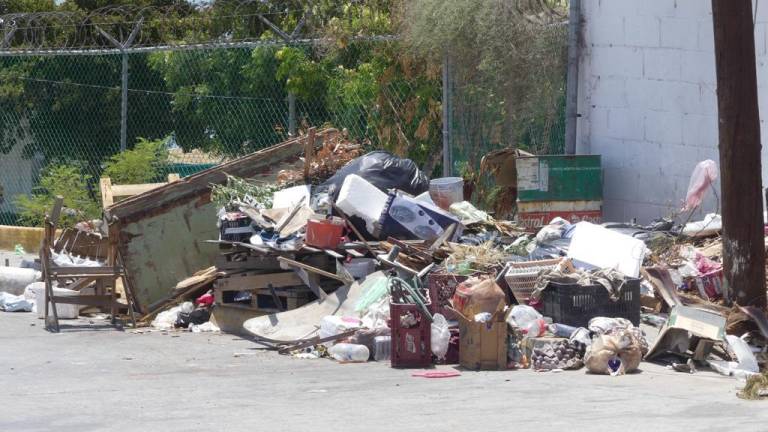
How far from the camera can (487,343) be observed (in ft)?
29.1

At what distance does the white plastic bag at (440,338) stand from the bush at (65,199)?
8.16 metres

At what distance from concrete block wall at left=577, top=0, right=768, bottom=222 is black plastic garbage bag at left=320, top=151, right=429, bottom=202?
1.94 meters

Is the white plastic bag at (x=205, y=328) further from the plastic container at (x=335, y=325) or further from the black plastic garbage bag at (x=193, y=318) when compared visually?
the plastic container at (x=335, y=325)

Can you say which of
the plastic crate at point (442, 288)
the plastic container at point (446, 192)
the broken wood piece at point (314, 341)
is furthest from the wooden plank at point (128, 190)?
the plastic crate at point (442, 288)

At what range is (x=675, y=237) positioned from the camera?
10930 mm

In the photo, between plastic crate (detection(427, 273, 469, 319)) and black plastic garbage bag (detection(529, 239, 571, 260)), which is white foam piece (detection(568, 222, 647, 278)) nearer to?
black plastic garbage bag (detection(529, 239, 571, 260))

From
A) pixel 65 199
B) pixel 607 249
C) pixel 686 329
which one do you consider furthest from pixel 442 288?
pixel 65 199

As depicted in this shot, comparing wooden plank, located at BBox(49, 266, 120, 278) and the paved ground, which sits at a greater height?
wooden plank, located at BBox(49, 266, 120, 278)

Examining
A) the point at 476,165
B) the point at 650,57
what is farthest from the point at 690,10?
the point at 476,165

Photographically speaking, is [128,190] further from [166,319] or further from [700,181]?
[700,181]

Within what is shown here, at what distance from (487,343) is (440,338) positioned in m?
0.40

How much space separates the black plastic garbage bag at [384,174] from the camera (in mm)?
11945

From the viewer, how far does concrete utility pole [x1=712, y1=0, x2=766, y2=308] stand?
918cm

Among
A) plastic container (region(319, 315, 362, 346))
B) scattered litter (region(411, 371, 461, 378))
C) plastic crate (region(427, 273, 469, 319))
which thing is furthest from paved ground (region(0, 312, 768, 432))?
plastic crate (region(427, 273, 469, 319))
